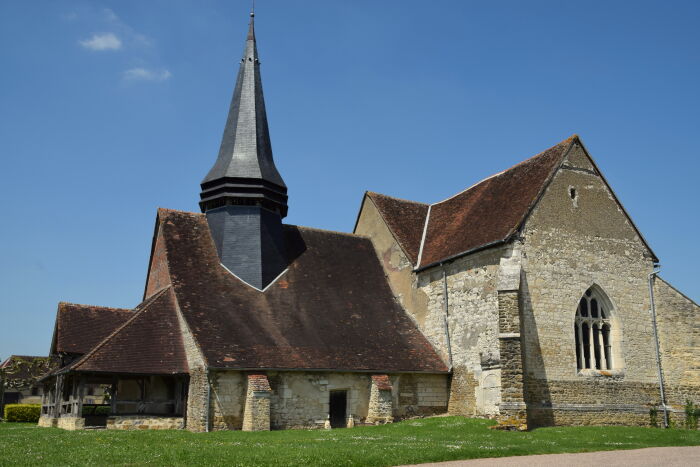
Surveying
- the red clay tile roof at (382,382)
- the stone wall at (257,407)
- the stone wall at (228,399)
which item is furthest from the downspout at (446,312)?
the stone wall at (228,399)

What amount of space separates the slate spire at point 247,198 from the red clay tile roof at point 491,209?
5.49 meters

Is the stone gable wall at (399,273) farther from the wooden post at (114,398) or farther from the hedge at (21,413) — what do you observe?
the hedge at (21,413)

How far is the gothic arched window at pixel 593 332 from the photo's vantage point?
18.9 metres

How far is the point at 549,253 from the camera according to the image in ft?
61.7

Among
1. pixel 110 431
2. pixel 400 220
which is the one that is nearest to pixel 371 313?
pixel 400 220

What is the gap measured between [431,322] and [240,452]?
11.1 metres

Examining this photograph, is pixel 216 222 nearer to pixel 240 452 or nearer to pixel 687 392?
pixel 240 452

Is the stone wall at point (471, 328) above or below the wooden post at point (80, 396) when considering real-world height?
above

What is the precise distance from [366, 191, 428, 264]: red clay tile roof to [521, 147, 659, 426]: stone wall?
5.22 metres

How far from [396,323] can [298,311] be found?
11.5 ft

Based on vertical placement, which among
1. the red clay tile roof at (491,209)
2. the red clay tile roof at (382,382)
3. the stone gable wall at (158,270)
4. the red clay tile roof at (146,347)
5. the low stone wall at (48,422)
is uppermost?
the red clay tile roof at (491,209)

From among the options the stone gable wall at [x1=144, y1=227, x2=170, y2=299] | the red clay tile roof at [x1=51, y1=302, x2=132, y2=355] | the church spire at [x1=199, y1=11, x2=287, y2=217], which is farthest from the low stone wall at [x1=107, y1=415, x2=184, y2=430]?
the church spire at [x1=199, y1=11, x2=287, y2=217]

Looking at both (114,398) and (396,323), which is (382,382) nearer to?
(396,323)

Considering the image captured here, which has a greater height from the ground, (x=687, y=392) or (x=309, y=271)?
(x=309, y=271)
